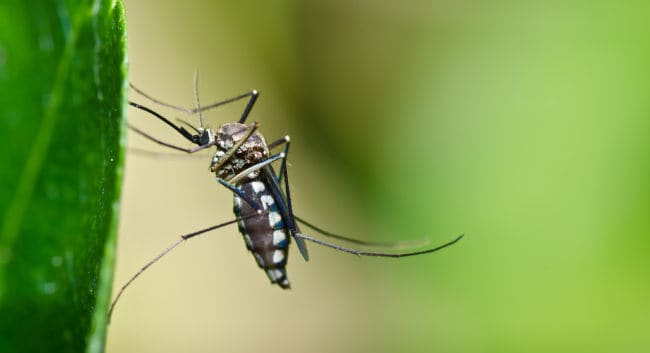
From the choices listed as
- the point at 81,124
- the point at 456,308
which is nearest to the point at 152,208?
the point at 456,308

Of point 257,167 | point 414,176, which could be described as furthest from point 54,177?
point 414,176

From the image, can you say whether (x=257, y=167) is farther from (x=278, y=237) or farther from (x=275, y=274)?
(x=275, y=274)

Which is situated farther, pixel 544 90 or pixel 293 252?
pixel 293 252

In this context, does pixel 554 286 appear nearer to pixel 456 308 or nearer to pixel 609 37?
pixel 456 308

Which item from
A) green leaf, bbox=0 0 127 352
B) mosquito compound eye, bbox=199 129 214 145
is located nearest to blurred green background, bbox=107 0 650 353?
mosquito compound eye, bbox=199 129 214 145

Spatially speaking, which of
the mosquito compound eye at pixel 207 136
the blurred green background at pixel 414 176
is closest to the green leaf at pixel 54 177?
the mosquito compound eye at pixel 207 136

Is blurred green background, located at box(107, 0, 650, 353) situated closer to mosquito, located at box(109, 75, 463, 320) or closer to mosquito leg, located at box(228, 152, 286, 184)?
mosquito, located at box(109, 75, 463, 320)

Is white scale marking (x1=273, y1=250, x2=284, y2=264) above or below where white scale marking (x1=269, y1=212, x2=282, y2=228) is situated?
below
